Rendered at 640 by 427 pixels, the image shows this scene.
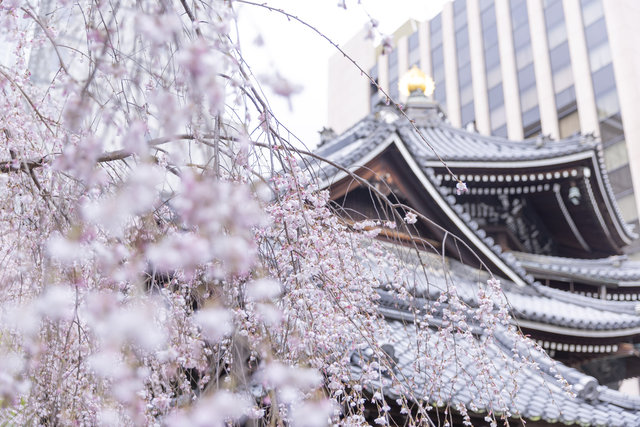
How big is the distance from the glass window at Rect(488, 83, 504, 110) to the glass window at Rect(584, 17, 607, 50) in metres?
4.99

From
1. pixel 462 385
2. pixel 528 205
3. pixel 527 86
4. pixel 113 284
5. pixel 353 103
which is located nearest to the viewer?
pixel 113 284

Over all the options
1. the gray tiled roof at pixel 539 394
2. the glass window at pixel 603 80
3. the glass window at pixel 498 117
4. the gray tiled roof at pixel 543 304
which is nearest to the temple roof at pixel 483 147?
the gray tiled roof at pixel 543 304

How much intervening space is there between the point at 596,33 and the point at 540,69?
2923 millimetres

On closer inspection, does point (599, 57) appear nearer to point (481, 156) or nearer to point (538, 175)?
point (538, 175)

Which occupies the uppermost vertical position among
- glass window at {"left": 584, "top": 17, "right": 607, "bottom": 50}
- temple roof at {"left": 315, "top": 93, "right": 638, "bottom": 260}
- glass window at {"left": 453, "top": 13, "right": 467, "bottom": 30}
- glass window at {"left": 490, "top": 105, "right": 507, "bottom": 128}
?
glass window at {"left": 453, "top": 13, "right": 467, "bottom": 30}

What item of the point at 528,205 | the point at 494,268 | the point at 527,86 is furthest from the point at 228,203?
the point at 527,86

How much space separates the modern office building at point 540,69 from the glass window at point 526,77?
0.17ft

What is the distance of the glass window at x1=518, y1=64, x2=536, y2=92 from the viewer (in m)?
26.9

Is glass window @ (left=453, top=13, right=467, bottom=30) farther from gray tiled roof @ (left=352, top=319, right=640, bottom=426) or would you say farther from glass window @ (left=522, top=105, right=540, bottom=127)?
gray tiled roof @ (left=352, top=319, right=640, bottom=426)

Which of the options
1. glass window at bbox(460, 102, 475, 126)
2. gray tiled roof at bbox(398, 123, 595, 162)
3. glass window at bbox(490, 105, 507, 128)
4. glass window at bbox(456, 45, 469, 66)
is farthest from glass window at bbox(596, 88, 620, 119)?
gray tiled roof at bbox(398, 123, 595, 162)

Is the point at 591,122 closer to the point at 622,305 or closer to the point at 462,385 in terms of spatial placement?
the point at 622,305

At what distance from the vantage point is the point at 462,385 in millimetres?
4113

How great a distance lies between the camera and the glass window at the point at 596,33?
2391 centimetres

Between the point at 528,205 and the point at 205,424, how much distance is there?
10.0 metres
